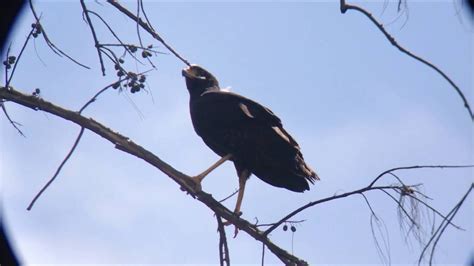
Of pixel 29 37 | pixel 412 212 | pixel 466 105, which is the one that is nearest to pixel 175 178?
pixel 29 37

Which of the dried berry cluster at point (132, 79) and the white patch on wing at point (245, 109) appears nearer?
the dried berry cluster at point (132, 79)

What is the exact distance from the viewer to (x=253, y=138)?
586 cm

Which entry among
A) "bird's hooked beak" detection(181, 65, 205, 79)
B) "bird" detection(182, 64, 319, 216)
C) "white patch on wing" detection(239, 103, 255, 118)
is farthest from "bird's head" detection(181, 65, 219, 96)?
"white patch on wing" detection(239, 103, 255, 118)

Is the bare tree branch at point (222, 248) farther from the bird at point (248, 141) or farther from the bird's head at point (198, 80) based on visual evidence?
the bird's head at point (198, 80)

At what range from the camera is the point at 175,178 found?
4.29 metres

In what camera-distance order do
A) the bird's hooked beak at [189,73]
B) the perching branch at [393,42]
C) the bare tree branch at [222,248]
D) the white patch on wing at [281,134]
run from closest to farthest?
the perching branch at [393,42], the bare tree branch at [222,248], the white patch on wing at [281,134], the bird's hooked beak at [189,73]

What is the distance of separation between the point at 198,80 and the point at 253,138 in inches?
51.1

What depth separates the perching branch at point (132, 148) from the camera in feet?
13.1

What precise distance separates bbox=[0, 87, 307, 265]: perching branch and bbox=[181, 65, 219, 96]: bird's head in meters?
2.47

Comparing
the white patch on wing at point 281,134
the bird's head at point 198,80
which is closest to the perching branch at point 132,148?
the white patch on wing at point 281,134

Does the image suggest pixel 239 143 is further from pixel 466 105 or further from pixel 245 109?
pixel 466 105

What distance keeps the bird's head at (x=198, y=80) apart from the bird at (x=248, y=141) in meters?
0.49

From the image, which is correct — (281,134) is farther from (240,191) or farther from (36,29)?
(36,29)

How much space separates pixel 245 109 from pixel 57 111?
229 cm
